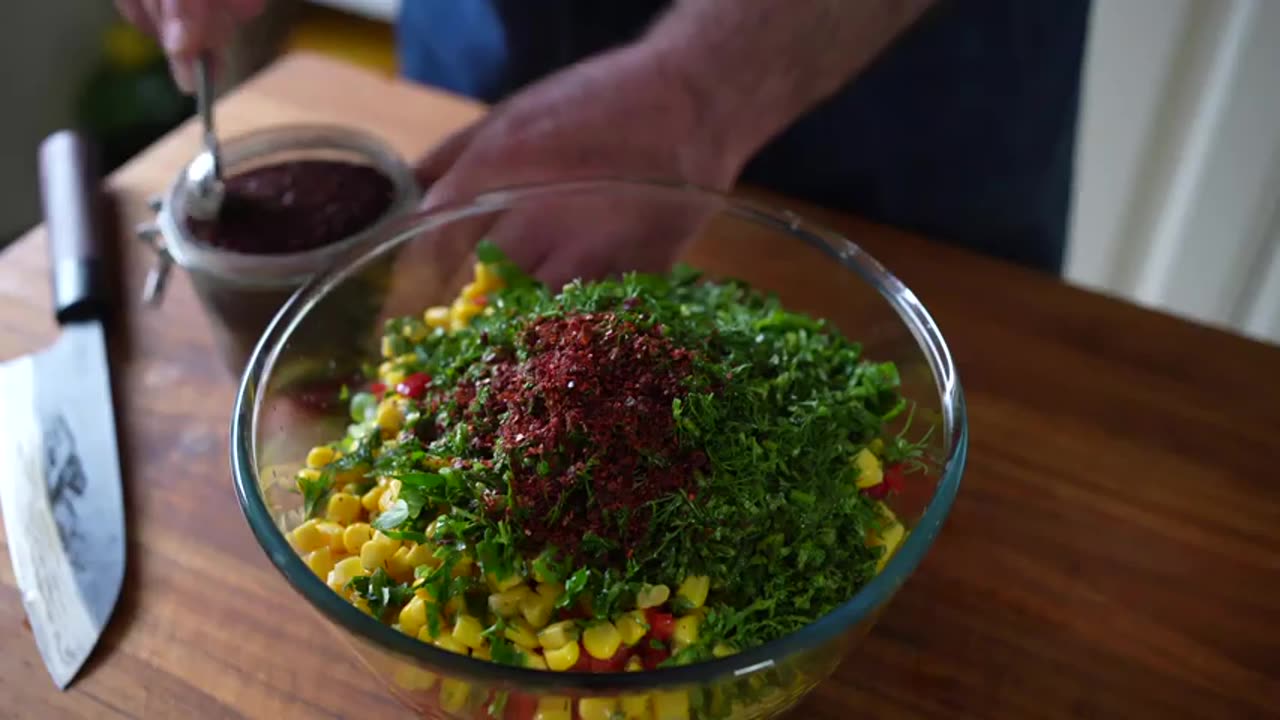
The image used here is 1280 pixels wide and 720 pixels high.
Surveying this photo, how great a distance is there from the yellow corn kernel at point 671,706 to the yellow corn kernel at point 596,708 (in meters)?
0.02

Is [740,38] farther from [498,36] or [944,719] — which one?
[944,719]

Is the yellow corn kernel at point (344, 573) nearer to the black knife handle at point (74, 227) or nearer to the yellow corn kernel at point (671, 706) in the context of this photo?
the yellow corn kernel at point (671, 706)

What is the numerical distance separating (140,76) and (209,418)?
5.11 feet

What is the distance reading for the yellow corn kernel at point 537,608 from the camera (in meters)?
0.63

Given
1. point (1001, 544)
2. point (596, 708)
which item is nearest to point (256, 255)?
point (596, 708)

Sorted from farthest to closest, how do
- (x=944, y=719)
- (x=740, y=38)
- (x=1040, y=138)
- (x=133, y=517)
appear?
(x=1040, y=138) < (x=740, y=38) < (x=133, y=517) < (x=944, y=719)

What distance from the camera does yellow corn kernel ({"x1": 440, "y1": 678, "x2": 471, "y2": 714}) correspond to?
A: 0.60 meters

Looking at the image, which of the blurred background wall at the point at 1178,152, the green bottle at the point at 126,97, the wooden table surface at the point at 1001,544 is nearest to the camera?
the wooden table surface at the point at 1001,544

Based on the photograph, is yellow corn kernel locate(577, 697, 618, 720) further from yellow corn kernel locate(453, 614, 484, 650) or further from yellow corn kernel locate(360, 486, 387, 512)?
yellow corn kernel locate(360, 486, 387, 512)

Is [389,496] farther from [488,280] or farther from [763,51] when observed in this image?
[763,51]

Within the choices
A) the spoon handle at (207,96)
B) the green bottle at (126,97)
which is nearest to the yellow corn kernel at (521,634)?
the spoon handle at (207,96)

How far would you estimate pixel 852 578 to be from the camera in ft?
2.19

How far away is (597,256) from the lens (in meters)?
0.94

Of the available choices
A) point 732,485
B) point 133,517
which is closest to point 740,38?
point 732,485
